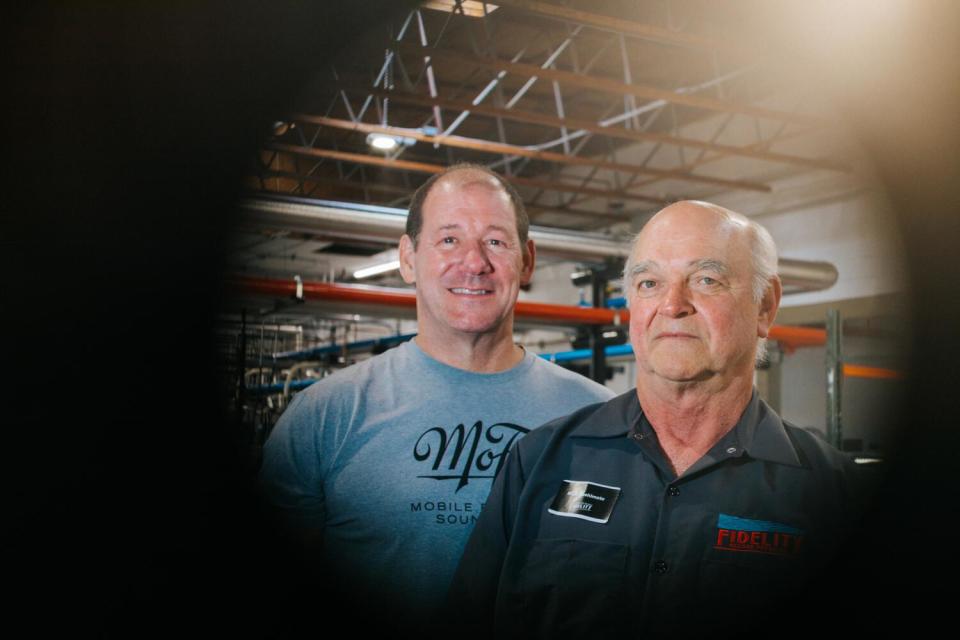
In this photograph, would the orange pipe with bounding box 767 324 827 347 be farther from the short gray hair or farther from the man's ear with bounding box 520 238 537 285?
the short gray hair

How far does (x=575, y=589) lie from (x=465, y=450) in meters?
0.35

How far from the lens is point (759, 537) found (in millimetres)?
1123

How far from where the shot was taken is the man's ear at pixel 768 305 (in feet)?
3.99

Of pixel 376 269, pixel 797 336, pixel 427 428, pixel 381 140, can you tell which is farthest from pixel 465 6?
pixel 376 269

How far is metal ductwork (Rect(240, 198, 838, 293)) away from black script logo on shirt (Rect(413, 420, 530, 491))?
1917 millimetres

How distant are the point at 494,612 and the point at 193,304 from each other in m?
0.76

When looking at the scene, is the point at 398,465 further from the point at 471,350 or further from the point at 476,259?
the point at 476,259

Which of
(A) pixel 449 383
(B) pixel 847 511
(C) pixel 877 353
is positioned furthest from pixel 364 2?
(C) pixel 877 353

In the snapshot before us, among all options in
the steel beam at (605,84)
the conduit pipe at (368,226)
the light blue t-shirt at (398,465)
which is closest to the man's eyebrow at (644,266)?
the light blue t-shirt at (398,465)

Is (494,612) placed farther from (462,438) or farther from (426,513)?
(462,438)

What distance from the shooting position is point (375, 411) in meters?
1.43

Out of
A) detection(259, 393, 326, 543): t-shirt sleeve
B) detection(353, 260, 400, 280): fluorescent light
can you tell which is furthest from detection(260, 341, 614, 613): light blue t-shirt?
detection(353, 260, 400, 280): fluorescent light

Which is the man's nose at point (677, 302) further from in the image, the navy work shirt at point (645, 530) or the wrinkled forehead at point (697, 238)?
the navy work shirt at point (645, 530)

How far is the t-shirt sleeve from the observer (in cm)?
135
